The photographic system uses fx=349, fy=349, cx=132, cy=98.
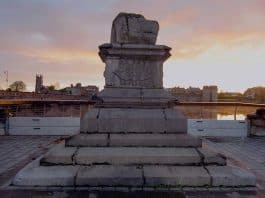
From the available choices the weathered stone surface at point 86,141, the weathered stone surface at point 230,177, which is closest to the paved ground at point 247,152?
the weathered stone surface at point 230,177

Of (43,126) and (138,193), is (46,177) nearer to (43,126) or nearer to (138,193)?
(138,193)

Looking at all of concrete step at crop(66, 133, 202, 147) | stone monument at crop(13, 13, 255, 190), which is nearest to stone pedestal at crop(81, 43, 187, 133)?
stone monument at crop(13, 13, 255, 190)

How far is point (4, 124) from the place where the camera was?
13266mm

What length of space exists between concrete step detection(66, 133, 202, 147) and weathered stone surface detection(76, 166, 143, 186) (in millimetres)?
820

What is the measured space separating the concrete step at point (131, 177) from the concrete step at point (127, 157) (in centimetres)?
18

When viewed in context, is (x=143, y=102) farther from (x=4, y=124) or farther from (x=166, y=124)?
(x=4, y=124)

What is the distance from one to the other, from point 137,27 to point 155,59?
822 mm

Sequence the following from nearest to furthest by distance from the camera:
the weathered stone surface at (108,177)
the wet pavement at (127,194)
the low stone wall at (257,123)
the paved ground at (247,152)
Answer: the wet pavement at (127,194) → the weathered stone surface at (108,177) → the paved ground at (247,152) → the low stone wall at (257,123)

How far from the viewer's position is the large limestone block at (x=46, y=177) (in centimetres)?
547

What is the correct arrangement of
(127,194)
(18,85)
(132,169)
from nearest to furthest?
A: (127,194) < (132,169) < (18,85)

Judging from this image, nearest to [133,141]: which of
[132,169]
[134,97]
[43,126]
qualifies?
[132,169]

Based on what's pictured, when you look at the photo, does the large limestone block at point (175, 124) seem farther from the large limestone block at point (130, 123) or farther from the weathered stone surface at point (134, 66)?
the weathered stone surface at point (134, 66)

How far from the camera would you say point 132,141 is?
6.47 meters

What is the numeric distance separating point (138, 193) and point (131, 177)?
1.27ft
